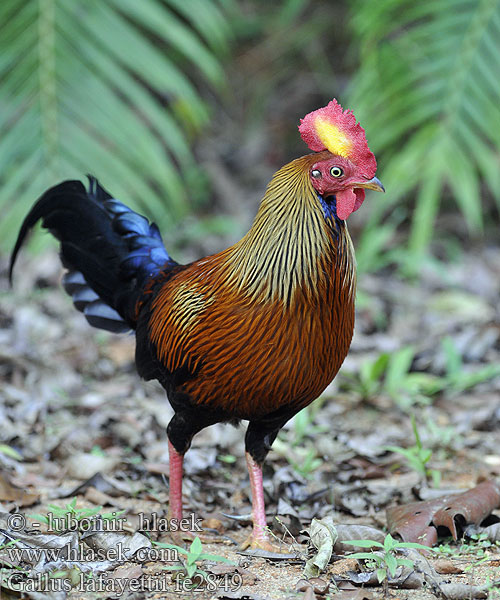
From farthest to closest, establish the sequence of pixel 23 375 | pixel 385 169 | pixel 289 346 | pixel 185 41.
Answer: pixel 385 169 → pixel 185 41 → pixel 23 375 → pixel 289 346

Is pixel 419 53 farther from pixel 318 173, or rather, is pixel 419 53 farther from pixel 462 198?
pixel 318 173

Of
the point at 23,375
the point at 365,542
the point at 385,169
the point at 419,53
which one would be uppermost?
the point at 419,53

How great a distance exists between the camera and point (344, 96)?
8320mm

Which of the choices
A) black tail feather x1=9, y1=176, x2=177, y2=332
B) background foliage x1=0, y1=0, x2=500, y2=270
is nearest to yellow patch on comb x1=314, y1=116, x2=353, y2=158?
black tail feather x1=9, y1=176, x2=177, y2=332

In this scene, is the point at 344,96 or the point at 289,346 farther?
the point at 344,96

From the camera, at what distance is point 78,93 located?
6887mm

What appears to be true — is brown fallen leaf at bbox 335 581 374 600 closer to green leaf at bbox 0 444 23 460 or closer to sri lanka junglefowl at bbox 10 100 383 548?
sri lanka junglefowl at bbox 10 100 383 548

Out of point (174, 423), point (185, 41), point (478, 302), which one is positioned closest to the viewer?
point (174, 423)

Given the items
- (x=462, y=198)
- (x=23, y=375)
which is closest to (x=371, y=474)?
(x=23, y=375)

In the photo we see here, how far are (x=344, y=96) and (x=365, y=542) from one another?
21.2 feet

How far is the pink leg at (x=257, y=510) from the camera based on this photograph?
3137mm

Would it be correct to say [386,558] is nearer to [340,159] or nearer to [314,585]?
[314,585]

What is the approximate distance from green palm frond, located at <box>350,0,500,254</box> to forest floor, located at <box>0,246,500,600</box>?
106cm

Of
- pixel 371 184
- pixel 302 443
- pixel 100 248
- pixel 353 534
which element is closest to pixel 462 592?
pixel 353 534
